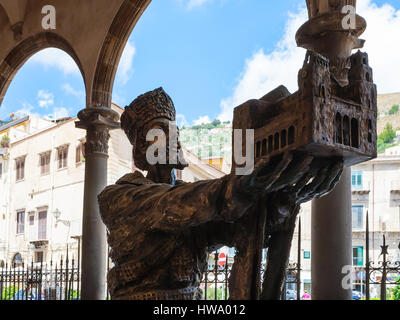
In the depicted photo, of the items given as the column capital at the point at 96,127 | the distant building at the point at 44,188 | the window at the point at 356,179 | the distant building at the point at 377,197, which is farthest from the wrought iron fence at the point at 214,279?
the distant building at the point at 44,188

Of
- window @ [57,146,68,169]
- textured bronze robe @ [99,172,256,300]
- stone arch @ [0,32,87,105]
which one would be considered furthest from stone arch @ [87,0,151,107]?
window @ [57,146,68,169]

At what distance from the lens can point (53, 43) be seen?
27.7ft

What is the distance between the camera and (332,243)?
4.18 meters

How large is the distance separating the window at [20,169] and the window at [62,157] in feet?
9.48

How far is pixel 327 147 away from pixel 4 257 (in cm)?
2447

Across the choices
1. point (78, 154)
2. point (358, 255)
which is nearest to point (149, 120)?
point (358, 255)

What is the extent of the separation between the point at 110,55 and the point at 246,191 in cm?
606

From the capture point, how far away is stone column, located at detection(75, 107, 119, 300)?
667 centimetres

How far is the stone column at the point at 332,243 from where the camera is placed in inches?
162

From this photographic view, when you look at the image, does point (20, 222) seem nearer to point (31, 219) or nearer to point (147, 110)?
point (31, 219)

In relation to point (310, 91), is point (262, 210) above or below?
below

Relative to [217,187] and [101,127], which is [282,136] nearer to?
[217,187]

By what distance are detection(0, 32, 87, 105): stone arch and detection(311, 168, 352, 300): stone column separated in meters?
5.39
